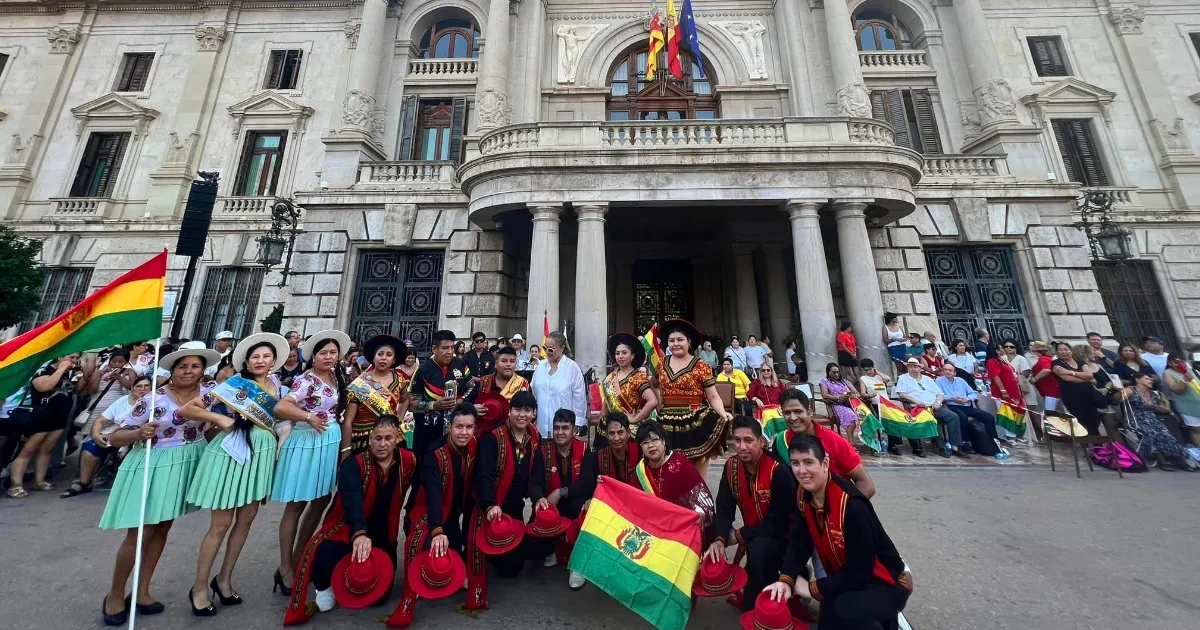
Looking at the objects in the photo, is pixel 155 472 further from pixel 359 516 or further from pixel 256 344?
pixel 359 516

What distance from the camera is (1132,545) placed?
14.3 feet

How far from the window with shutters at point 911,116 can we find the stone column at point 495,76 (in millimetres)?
13153

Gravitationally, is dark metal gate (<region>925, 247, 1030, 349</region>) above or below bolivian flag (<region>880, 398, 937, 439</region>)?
above

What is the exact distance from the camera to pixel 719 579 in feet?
10.2

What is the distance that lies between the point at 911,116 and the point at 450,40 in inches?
715

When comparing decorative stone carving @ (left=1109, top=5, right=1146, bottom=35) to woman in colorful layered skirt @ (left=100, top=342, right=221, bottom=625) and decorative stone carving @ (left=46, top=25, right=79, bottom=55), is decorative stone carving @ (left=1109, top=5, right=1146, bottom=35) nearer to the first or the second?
woman in colorful layered skirt @ (left=100, top=342, right=221, bottom=625)

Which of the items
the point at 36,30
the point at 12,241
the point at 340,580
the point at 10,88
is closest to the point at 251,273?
the point at 12,241

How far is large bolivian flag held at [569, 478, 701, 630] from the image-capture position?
120 inches

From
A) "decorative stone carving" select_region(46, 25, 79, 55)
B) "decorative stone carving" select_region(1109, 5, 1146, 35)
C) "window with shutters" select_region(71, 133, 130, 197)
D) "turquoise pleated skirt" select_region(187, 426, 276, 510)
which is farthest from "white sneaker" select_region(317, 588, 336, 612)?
"decorative stone carving" select_region(1109, 5, 1146, 35)

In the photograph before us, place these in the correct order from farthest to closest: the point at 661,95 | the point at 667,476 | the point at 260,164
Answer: the point at 260,164
the point at 661,95
the point at 667,476

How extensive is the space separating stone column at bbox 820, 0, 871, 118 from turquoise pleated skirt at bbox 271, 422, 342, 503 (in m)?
16.7

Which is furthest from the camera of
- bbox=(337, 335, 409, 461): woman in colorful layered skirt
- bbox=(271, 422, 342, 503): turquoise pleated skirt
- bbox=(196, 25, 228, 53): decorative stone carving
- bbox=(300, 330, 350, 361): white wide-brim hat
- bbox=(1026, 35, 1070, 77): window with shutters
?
bbox=(196, 25, 228, 53): decorative stone carving

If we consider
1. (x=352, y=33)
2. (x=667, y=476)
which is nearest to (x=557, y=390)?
(x=667, y=476)

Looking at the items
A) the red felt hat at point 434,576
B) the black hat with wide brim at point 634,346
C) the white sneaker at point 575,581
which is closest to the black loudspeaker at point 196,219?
the black hat with wide brim at point 634,346
